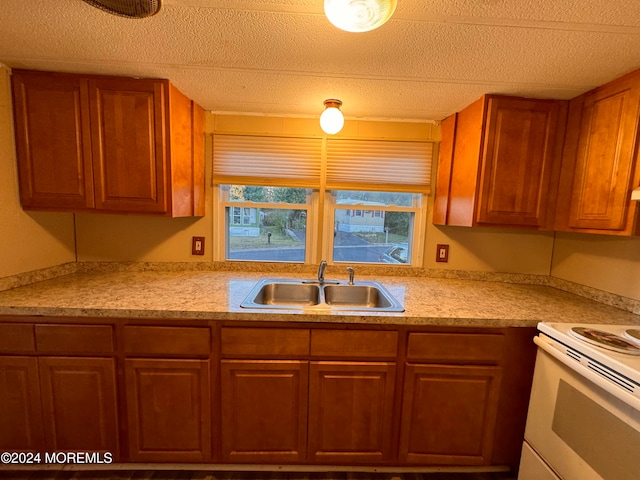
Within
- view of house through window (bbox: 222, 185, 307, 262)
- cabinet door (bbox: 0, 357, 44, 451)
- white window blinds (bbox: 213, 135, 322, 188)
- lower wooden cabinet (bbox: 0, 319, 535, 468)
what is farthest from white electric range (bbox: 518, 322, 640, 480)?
cabinet door (bbox: 0, 357, 44, 451)

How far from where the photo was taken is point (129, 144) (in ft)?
5.09

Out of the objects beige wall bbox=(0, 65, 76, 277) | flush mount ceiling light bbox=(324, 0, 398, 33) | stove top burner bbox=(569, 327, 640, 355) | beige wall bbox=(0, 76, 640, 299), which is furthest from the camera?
beige wall bbox=(0, 76, 640, 299)

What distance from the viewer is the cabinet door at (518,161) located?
1587mm

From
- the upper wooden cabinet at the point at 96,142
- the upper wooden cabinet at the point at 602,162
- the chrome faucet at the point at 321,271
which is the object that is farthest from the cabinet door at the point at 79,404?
the upper wooden cabinet at the point at 602,162

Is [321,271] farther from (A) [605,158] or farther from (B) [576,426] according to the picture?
(A) [605,158]

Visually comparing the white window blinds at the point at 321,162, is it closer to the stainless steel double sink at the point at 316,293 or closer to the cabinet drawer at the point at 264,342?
the stainless steel double sink at the point at 316,293

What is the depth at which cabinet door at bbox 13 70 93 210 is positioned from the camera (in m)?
1.49

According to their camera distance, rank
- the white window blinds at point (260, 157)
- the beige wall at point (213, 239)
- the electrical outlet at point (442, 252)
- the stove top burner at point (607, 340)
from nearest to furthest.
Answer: the stove top burner at point (607, 340), the beige wall at point (213, 239), the white window blinds at point (260, 157), the electrical outlet at point (442, 252)

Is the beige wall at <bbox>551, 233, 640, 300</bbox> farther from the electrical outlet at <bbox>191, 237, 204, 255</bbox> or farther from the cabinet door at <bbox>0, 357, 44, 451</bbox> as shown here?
the cabinet door at <bbox>0, 357, 44, 451</bbox>

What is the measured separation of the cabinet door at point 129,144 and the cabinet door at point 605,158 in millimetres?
2332

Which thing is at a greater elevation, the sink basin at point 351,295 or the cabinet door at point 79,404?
the sink basin at point 351,295

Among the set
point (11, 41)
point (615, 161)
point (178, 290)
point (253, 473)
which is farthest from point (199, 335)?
point (615, 161)

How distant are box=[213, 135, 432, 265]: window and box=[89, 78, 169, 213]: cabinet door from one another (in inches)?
18.5

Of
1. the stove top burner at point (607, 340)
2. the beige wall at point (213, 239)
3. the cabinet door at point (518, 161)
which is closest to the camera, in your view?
the stove top burner at point (607, 340)
